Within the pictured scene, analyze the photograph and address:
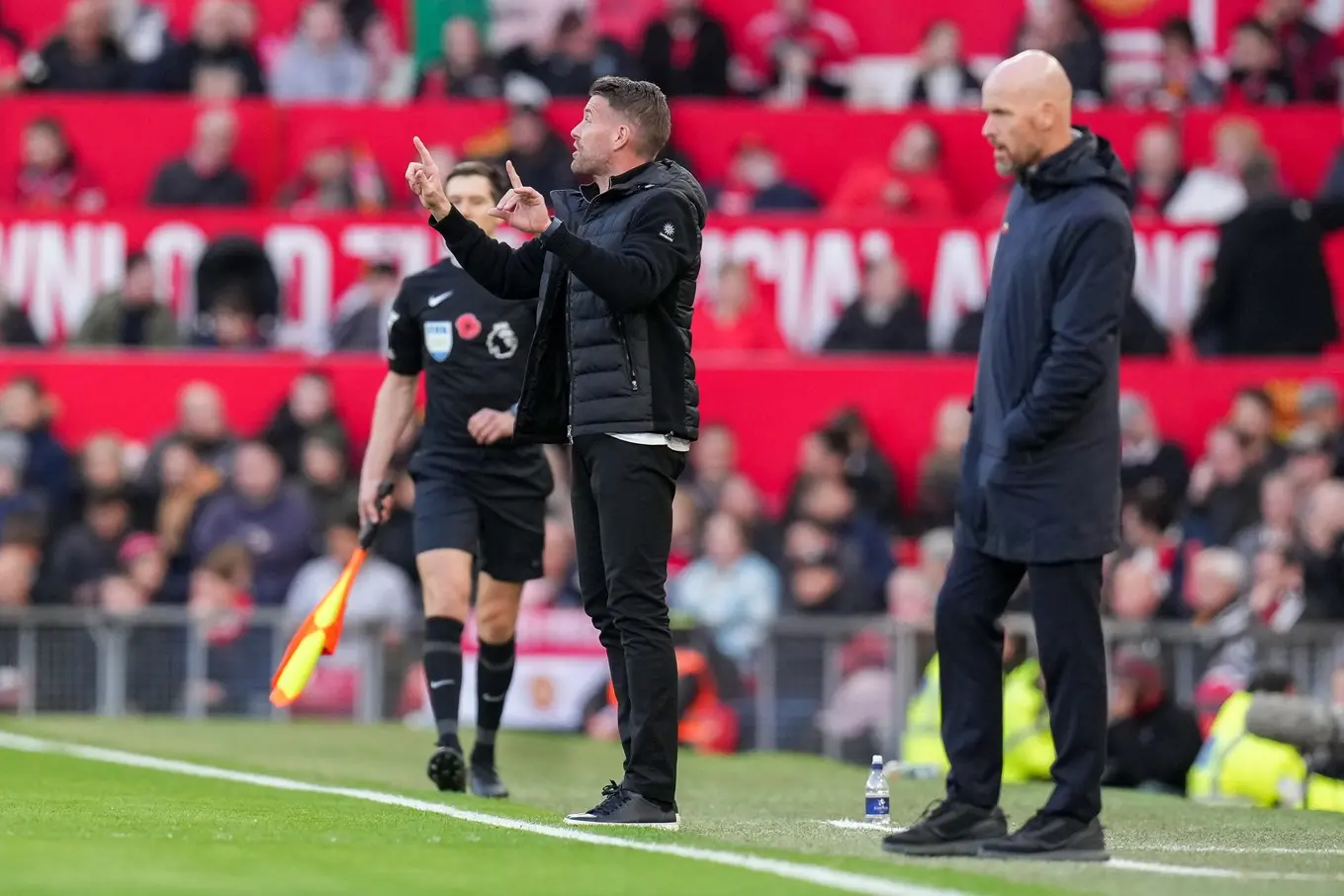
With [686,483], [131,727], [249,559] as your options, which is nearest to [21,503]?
[249,559]

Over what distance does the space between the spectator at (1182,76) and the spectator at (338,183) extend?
239 inches

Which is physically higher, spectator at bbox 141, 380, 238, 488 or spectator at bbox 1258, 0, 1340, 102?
spectator at bbox 1258, 0, 1340, 102

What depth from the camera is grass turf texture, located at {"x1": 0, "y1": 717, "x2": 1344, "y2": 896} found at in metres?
6.66

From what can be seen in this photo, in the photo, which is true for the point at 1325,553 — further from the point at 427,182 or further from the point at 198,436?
the point at 427,182

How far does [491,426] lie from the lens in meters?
10.4

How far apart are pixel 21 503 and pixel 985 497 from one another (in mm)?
10391

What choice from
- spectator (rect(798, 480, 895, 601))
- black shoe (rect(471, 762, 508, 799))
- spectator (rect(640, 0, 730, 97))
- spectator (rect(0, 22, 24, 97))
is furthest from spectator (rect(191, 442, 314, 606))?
black shoe (rect(471, 762, 508, 799))

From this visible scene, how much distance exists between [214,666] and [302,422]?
221 cm

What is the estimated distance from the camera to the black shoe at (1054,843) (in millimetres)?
7387

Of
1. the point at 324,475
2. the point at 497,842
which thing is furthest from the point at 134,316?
the point at 497,842

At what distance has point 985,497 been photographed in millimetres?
7559

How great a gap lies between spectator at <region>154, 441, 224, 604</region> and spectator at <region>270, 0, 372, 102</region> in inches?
190

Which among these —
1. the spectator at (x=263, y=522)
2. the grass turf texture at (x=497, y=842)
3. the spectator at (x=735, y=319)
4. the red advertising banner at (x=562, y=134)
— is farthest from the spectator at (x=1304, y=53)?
the grass turf texture at (x=497, y=842)

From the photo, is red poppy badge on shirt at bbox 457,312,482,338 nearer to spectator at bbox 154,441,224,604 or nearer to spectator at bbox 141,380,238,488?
spectator at bbox 154,441,224,604
